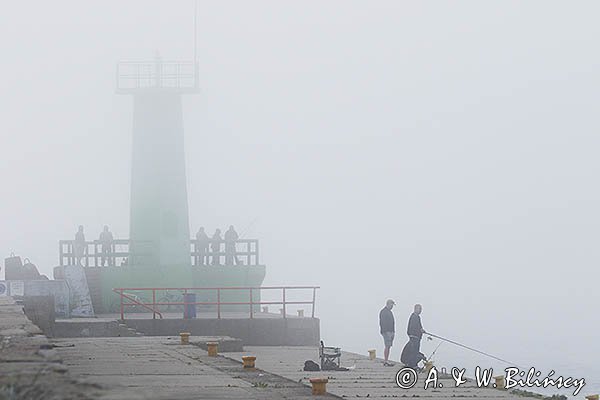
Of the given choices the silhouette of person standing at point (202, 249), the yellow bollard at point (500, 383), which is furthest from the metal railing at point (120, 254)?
the yellow bollard at point (500, 383)

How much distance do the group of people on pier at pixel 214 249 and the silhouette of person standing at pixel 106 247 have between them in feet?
9.71

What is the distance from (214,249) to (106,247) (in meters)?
3.78

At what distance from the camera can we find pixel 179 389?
1686 centimetres

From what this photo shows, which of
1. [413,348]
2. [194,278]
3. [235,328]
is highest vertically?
[194,278]

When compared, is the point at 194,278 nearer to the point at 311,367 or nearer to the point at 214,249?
the point at 214,249

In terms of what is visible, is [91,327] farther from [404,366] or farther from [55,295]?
[404,366]

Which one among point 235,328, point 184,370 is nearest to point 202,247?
point 235,328

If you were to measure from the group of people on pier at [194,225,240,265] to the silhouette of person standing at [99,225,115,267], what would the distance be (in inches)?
117

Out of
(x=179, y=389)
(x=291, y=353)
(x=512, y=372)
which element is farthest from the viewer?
(x=291, y=353)

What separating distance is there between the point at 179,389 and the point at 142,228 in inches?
1034

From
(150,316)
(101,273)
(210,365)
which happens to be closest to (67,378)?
(210,365)

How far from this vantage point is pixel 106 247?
41594mm

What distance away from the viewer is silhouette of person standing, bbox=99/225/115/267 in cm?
4125

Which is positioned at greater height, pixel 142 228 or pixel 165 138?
pixel 165 138
